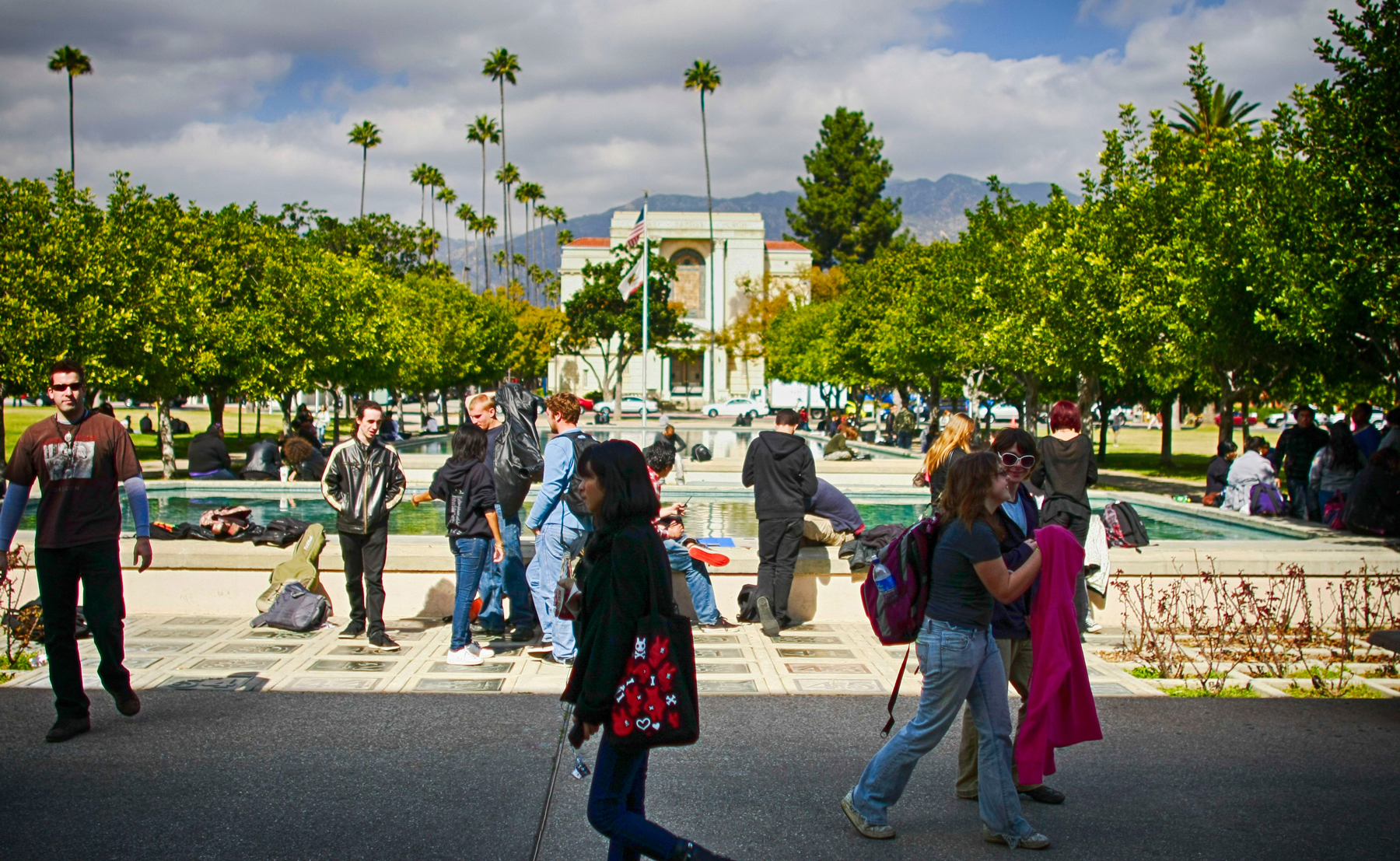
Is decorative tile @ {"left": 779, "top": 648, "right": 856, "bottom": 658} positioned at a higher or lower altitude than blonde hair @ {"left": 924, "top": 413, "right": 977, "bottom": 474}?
lower

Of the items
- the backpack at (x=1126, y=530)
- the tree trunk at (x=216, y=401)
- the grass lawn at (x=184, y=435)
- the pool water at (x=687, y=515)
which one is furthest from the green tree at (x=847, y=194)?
the backpack at (x=1126, y=530)

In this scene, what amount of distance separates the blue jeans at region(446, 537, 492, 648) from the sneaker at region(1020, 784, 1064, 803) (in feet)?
12.8

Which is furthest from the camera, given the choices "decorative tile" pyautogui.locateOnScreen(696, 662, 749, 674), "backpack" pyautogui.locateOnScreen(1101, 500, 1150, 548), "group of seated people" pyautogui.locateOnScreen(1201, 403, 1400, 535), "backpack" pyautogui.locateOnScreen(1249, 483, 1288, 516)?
"backpack" pyautogui.locateOnScreen(1249, 483, 1288, 516)

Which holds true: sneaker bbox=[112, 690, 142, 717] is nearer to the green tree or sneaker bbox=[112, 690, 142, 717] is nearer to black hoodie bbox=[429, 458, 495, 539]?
black hoodie bbox=[429, 458, 495, 539]

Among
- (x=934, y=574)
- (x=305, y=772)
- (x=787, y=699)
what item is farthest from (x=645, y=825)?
(x=787, y=699)

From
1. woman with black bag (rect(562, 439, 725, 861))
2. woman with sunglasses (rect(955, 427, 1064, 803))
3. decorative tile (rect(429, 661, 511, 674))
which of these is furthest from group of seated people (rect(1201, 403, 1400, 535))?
woman with black bag (rect(562, 439, 725, 861))

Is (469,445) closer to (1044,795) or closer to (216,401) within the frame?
(1044,795)

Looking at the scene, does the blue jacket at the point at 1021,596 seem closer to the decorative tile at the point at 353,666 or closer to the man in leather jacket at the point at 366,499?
the decorative tile at the point at 353,666

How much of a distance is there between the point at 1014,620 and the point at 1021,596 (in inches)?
5.2

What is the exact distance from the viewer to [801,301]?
59719 millimetres

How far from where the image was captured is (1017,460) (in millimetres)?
4691

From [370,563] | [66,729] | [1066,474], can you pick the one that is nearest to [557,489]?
[370,563]

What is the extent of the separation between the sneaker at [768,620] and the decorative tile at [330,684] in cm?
299

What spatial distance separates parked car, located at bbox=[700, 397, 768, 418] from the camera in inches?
2468
